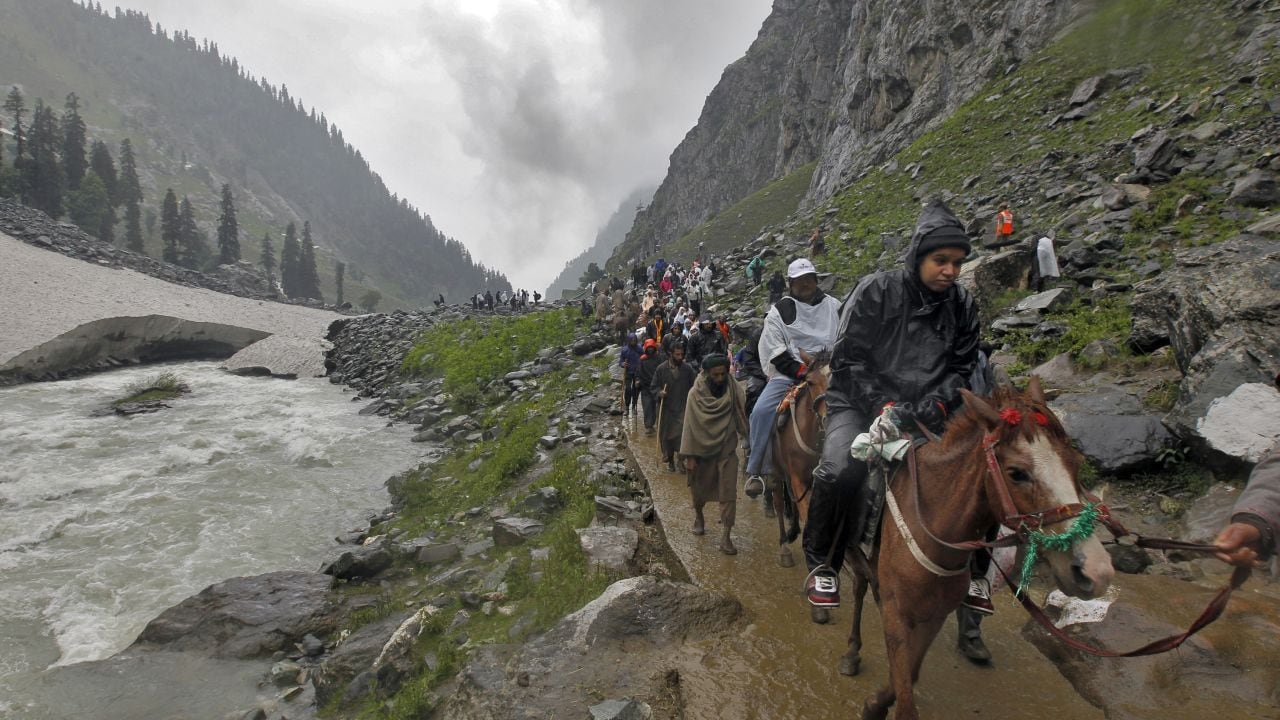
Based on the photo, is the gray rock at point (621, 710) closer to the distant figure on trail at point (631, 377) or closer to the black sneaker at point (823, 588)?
the black sneaker at point (823, 588)

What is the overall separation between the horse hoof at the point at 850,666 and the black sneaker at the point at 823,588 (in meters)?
0.65

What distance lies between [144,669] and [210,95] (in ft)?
832

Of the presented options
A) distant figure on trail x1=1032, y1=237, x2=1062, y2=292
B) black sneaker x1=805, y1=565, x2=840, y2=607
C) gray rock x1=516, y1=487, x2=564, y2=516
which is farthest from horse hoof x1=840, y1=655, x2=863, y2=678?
distant figure on trail x1=1032, y1=237, x2=1062, y2=292

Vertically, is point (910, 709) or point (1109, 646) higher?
point (910, 709)

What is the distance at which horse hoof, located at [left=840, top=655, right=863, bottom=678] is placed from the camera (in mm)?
4188

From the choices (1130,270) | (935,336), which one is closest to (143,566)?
(935,336)

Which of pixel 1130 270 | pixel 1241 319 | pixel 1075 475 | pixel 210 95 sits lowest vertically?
pixel 1075 475

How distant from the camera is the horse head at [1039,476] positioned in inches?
88.4

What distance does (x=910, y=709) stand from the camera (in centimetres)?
312

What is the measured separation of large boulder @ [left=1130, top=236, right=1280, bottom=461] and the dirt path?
263 cm

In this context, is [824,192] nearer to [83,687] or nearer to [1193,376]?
[1193,376]

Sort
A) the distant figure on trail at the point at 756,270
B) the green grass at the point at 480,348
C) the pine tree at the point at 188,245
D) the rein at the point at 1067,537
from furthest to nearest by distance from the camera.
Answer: the pine tree at the point at 188,245
the distant figure on trail at the point at 756,270
the green grass at the point at 480,348
the rein at the point at 1067,537

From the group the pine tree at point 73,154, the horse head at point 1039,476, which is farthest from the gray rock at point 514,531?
the pine tree at point 73,154

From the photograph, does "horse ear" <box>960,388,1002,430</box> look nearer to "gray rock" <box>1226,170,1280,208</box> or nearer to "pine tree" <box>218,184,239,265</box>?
"gray rock" <box>1226,170,1280,208</box>
